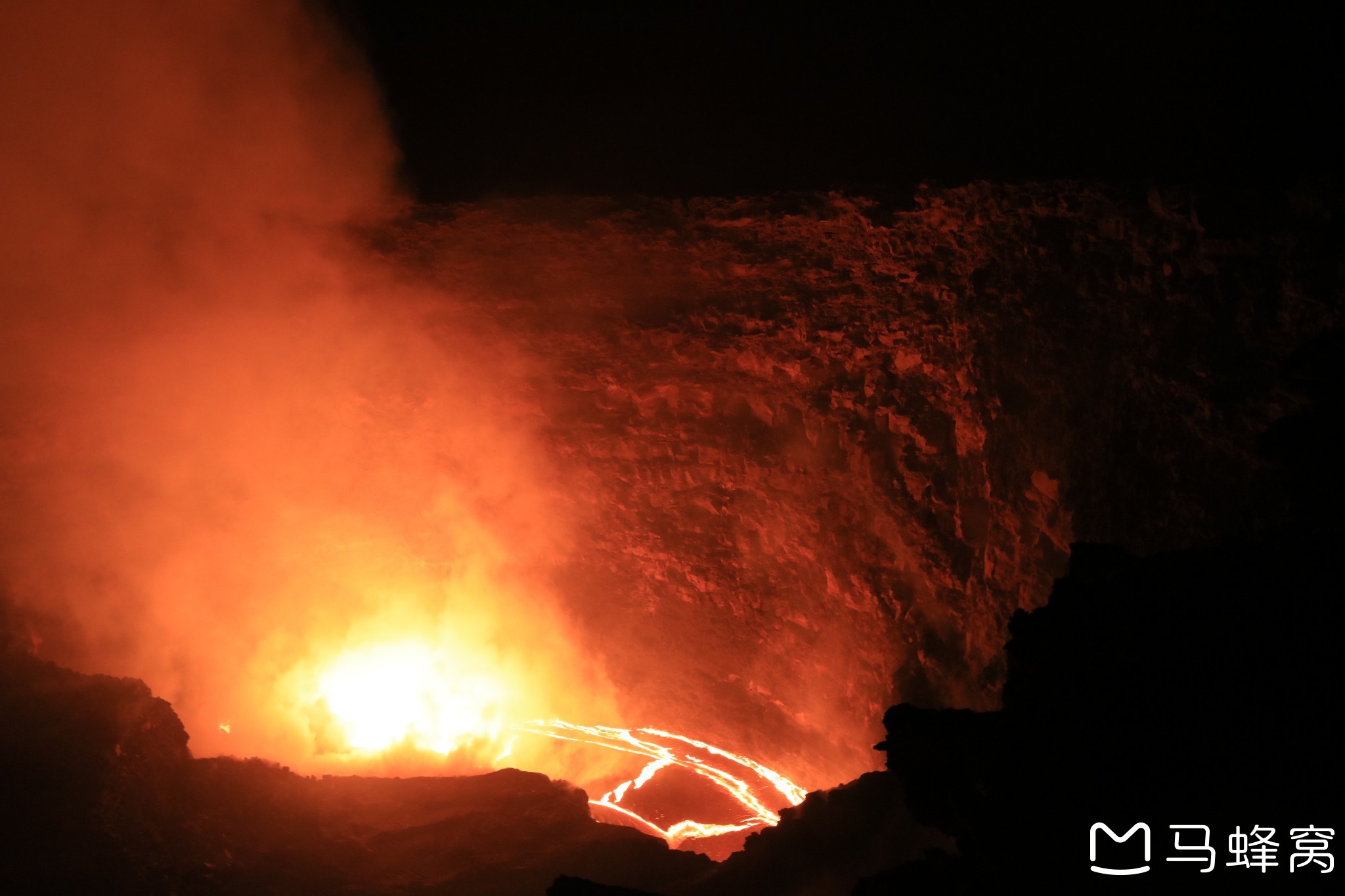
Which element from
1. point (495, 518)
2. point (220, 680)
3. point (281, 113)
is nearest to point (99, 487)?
point (220, 680)

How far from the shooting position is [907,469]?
6.82m

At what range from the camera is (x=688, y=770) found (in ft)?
32.8

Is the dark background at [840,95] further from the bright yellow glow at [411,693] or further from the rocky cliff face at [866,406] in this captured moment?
the bright yellow glow at [411,693]

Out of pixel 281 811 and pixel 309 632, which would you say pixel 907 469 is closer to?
pixel 281 811

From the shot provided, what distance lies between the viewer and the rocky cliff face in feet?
15.6

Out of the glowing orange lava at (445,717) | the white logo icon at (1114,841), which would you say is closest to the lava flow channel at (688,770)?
the glowing orange lava at (445,717)

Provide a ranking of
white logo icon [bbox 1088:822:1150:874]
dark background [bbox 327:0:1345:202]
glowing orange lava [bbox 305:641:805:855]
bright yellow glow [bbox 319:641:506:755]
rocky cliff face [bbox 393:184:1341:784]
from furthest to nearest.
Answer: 1. bright yellow glow [bbox 319:641:506:755]
2. glowing orange lava [bbox 305:641:805:855]
3. rocky cliff face [bbox 393:184:1341:784]
4. dark background [bbox 327:0:1345:202]
5. white logo icon [bbox 1088:822:1150:874]

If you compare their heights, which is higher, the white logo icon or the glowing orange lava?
the glowing orange lava

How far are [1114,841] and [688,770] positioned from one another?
749cm

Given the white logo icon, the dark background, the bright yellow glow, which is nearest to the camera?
the white logo icon

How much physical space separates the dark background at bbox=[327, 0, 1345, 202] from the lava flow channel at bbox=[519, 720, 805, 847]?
662 cm

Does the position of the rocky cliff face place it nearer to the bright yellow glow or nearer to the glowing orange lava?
the glowing orange lava

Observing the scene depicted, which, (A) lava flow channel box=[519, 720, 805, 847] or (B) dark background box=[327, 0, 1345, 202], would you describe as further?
(A) lava flow channel box=[519, 720, 805, 847]

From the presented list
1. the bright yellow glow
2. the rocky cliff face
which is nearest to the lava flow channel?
the rocky cliff face
